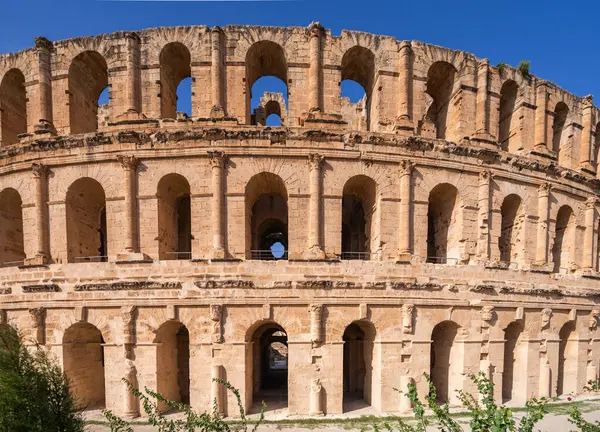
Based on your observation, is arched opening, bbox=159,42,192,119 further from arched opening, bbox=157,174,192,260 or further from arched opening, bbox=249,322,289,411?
arched opening, bbox=249,322,289,411

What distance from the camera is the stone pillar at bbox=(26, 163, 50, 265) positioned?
11.6m

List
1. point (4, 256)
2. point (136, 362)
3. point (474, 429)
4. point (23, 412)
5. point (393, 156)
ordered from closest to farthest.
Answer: point (474, 429), point (23, 412), point (136, 362), point (393, 156), point (4, 256)

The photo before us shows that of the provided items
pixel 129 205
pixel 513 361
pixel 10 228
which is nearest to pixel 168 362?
pixel 129 205

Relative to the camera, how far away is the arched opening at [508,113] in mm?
14500

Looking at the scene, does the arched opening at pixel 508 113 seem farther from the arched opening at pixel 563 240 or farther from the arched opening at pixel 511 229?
the arched opening at pixel 563 240

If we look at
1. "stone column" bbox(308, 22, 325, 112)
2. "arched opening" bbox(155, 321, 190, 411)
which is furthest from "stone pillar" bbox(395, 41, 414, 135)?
"arched opening" bbox(155, 321, 190, 411)

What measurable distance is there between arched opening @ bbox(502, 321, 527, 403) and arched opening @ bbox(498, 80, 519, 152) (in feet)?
27.6

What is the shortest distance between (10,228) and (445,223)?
19222 millimetres

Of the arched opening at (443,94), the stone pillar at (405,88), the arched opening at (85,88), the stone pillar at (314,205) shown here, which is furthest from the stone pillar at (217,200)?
the arched opening at (443,94)

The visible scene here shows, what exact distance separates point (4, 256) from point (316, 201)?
13525 millimetres

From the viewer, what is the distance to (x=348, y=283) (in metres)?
11.3

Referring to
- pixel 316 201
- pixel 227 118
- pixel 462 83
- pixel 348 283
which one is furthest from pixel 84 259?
pixel 462 83

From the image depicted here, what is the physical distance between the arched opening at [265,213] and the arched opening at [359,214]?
3075 millimetres

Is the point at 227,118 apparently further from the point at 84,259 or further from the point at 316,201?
the point at 84,259
